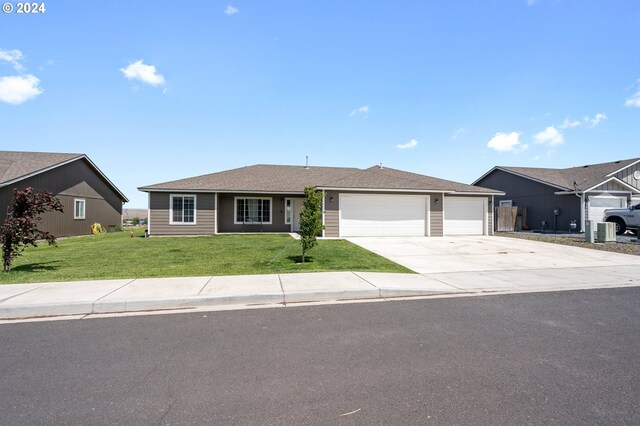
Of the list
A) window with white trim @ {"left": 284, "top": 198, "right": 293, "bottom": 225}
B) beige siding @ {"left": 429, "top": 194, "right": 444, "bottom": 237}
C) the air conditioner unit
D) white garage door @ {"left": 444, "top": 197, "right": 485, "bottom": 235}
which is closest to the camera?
the air conditioner unit

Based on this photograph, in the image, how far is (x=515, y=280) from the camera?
776cm

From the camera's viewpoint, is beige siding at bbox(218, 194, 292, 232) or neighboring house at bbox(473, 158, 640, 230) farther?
neighboring house at bbox(473, 158, 640, 230)

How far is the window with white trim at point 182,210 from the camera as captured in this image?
18.6 meters

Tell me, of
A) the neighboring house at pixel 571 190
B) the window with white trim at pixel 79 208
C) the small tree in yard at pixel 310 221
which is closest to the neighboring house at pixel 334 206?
the small tree in yard at pixel 310 221

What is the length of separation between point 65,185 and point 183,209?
850cm

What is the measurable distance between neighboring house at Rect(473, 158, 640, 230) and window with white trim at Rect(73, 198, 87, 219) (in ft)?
105

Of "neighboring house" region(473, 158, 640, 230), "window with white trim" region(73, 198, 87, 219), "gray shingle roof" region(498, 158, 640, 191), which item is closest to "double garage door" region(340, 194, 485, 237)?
"neighboring house" region(473, 158, 640, 230)

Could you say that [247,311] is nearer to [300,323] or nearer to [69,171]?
[300,323]

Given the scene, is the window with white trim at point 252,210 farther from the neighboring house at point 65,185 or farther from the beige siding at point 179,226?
the neighboring house at point 65,185

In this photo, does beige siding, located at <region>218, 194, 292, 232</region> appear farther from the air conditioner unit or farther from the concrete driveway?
the air conditioner unit

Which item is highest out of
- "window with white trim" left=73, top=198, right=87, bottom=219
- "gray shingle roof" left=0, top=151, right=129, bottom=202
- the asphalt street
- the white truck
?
"gray shingle roof" left=0, top=151, right=129, bottom=202

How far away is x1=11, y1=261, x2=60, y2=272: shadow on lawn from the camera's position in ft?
27.9

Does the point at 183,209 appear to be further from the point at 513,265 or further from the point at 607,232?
the point at 607,232

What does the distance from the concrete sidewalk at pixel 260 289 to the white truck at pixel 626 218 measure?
12.6m
